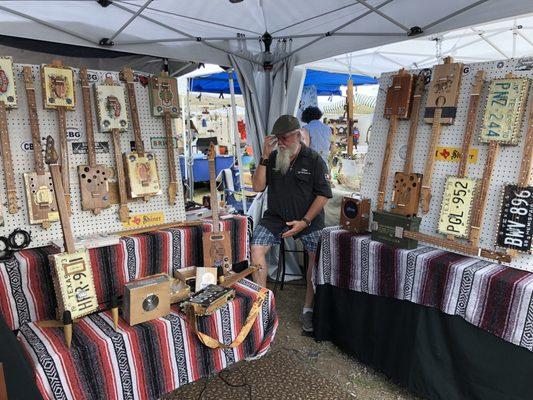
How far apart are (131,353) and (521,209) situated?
183 cm

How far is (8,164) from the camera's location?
1.68 m

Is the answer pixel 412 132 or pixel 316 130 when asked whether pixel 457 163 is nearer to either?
pixel 412 132

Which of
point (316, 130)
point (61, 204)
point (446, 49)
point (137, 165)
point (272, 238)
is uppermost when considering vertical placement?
point (446, 49)

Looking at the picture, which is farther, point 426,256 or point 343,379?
point 343,379

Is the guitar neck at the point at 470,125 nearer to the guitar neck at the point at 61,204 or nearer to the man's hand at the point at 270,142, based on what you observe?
the man's hand at the point at 270,142

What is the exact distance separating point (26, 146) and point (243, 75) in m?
1.81

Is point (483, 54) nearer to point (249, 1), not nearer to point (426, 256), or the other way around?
point (249, 1)

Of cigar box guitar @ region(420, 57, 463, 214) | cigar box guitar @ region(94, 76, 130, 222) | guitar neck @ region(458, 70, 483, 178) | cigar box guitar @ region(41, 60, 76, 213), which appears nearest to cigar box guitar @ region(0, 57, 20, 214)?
cigar box guitar @ region(41, 60, 76, 213)

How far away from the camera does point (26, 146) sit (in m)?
1.75

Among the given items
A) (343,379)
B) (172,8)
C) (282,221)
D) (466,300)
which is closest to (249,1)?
(172,8)

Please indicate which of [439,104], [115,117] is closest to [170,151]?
[115,117]

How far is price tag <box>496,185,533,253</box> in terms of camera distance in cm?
167

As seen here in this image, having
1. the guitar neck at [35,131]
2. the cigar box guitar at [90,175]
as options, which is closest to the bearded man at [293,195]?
the cigar box guitar at [90,175]

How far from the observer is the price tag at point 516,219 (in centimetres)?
167
